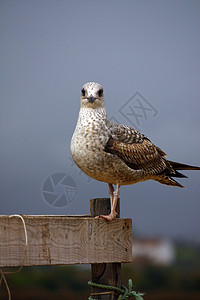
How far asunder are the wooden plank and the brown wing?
1.62 feet

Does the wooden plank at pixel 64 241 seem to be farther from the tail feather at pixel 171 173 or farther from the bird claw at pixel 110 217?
the tail feather at pixel 171 173

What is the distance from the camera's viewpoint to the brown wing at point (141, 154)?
336 centimetres

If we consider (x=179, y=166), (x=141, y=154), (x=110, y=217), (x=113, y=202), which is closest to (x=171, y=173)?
(x=179, y=166)

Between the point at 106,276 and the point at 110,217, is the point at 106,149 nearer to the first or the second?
the point at 110,217

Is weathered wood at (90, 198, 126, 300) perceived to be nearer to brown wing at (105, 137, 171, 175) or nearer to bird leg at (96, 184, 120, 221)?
bird leg at (96, 184, 120, 221)

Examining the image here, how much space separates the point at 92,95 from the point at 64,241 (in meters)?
1.08

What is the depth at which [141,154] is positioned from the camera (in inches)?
142

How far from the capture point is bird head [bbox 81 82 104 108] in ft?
11.1

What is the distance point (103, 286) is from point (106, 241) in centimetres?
32

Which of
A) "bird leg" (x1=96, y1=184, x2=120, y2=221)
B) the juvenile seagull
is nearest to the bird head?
the juvenile seagull

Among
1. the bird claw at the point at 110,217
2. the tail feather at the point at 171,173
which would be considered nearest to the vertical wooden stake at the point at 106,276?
the bird claw at the point at 110,217

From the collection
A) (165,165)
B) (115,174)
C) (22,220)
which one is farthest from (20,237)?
(165,165)

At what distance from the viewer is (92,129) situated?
3.29 metres

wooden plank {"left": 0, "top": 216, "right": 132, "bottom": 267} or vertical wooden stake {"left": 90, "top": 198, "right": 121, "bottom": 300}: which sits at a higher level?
wooden plank {"left": 0, "top": 216, "right": 132, "bottom": 267}
